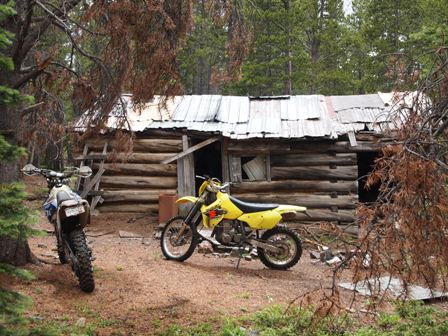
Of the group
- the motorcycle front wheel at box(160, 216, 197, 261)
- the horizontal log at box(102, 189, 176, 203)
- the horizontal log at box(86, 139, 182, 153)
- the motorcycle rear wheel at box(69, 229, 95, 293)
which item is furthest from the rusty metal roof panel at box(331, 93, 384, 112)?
the motorcycle rear wheel at box(69, 229, 95, 293)

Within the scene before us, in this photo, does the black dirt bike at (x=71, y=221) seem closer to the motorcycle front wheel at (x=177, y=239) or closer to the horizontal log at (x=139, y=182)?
the motorcycle front wheel at (x=177, y=239)

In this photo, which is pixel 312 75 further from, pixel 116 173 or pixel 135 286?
pixel 135 286

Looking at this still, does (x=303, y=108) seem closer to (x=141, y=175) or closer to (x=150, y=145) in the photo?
(x=150, y=145)

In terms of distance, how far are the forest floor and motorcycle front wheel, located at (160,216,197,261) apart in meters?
0.18

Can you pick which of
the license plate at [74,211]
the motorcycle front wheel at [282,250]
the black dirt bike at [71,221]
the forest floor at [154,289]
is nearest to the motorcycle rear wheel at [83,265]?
the black dirt bike at [71,221]

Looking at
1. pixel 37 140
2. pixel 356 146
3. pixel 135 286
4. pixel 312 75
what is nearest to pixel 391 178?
pixel 135 286

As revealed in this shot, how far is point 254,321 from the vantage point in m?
5.25

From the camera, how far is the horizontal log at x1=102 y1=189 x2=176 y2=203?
12680 millimetres

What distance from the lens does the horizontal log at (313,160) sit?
1245 cm

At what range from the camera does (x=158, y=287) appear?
245 inches

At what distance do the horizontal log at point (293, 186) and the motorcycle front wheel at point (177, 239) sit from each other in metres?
4.37

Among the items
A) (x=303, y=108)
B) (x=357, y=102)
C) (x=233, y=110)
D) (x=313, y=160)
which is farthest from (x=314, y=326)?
(x=357, y=102)

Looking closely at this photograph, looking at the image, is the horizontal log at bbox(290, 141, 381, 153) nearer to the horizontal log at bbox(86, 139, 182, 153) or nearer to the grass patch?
the horizontal log at bbox(86, 139, 182, 153)

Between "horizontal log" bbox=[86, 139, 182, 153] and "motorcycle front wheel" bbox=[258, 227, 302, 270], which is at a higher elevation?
"horizontal log" bbox=[86, 139, 182, 153]
